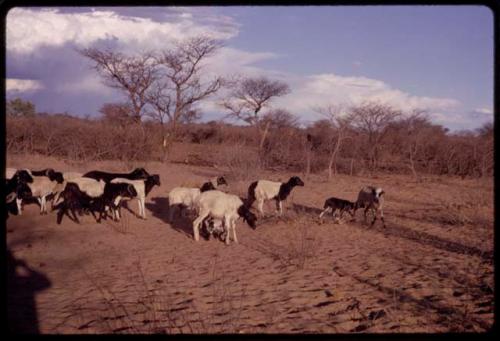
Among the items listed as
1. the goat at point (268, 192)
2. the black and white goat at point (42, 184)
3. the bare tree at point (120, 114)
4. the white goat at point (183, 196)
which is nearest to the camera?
the white goat at point (183, 196)

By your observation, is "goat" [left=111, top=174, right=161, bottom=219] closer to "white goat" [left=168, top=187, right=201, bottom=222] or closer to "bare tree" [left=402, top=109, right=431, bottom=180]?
"white goat" [left=168, top=187, right=201, bottom=222]

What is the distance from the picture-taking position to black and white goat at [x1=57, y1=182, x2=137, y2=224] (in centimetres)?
1170

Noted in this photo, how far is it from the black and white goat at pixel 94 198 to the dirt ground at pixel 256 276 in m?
0.44

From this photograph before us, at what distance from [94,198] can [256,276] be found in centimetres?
648

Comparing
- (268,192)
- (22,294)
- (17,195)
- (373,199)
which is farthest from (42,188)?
(373,199)

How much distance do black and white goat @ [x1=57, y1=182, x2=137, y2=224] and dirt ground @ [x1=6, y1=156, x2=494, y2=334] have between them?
44 cm

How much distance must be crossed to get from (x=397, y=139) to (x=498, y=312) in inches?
1077

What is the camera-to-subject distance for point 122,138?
25141 mm

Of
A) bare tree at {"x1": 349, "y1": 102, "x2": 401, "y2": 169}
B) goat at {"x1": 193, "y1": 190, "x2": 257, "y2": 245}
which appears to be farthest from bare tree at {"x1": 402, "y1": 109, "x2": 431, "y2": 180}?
goat at {"x1": 193, "y1": 190, "x2": 257, "y2": 245}

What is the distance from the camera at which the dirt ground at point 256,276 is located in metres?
5.27

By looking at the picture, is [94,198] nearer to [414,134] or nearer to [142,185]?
[142,185]

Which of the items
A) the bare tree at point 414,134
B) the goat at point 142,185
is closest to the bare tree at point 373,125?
the bare tree at point 414,134

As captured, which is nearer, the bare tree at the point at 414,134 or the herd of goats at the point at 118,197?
the herd of goats at the point at 118,197

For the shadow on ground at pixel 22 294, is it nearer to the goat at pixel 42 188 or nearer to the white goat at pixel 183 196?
the goat at pixel 42 188
